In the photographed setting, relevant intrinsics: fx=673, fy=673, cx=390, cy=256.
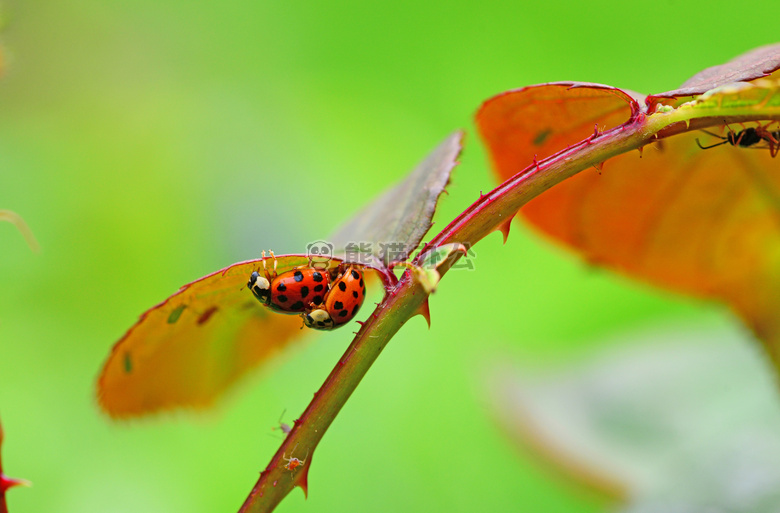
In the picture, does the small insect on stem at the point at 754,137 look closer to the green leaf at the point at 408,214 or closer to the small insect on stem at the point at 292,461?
the green leaf at the point at 408,214

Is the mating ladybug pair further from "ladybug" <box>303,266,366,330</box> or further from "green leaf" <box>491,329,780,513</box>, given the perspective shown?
"green leaf" <box>491,329,780,513</box>

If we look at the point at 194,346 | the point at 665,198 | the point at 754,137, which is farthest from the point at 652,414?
the point at 194,346

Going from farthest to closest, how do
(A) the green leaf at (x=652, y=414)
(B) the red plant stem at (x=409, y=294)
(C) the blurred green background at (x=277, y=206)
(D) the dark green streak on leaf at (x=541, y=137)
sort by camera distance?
(C) the blurred green background at (x=277, y=206) → (A) the green leaf at (x=652, y=414) → (D) the dark green streak on leaf at (x=541, y=137) → (B) the red plant stem at (x=409, y=294)

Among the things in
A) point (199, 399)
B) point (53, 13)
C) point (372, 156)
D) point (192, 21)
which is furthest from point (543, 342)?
point (53, 13)

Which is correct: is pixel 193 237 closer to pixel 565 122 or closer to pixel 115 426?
pixel 115 426

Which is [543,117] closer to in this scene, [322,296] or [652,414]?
[322,296]

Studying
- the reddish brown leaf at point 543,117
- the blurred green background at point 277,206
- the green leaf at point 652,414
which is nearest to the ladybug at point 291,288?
the reddish brown leaf at point 543,117
